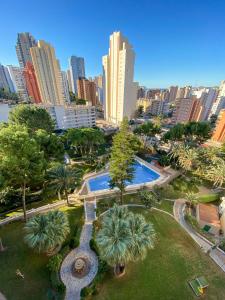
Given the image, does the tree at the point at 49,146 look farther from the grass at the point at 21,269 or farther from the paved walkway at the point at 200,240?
the paved walkway at the point at 200,240

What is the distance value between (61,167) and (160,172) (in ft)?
68.1

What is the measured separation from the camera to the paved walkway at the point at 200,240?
46.1ft

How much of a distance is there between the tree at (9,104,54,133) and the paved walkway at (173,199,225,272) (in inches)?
1317

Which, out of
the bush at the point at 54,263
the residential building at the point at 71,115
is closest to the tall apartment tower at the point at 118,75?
the residential building at the point at 71,115

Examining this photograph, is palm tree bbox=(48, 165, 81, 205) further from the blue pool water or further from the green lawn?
the green lawn

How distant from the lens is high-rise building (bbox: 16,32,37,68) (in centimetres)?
8162

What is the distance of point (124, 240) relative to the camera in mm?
10148

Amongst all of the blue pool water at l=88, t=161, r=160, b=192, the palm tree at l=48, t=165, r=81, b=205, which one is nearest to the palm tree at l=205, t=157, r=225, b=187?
the blue pool water at l=88, t=161, r=160, b=192

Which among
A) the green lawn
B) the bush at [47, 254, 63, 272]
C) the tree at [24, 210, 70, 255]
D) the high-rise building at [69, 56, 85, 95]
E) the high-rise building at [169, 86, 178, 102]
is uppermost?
the high-rise building at [69, 56, 85, 95]

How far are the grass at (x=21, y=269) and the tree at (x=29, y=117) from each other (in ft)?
78.7

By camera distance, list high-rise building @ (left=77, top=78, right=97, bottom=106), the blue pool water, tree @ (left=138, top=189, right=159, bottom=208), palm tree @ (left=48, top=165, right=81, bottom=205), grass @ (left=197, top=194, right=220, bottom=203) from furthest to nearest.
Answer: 1. high-rise building @ (left=77, top=78, right=97, bottom=106)
2. the blue pool water
3. grass @ (left=197, top=194, right=220, bottom=203)
4. tree @ (left=138, top=189, right=159, bottom=208)
5. palm tree @ (left=48, top=165, right=81, bottom=205)

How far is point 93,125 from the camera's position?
200ft

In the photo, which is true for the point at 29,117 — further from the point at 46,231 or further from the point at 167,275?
the point at 167,275

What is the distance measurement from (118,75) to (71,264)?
63.4m
